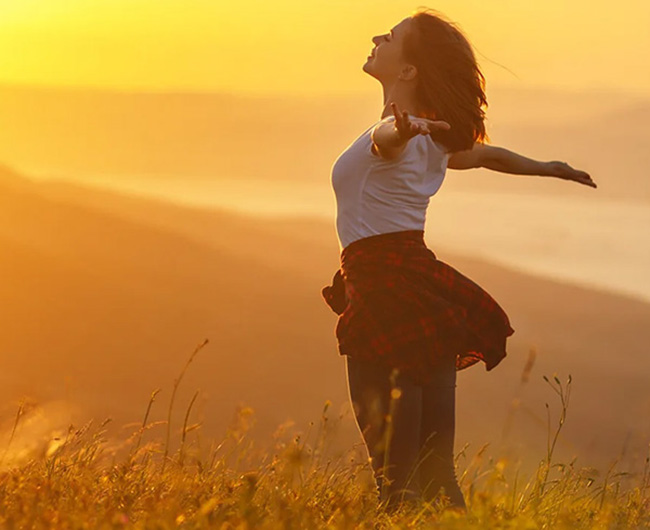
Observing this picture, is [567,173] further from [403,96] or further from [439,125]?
[439,125]

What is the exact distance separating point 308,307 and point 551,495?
246 ft

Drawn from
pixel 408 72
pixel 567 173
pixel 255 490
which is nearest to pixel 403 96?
pixel 408 72

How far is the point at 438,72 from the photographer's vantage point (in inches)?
193

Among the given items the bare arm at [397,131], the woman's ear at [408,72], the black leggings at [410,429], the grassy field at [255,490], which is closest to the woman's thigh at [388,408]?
the black leggings at [410,429]

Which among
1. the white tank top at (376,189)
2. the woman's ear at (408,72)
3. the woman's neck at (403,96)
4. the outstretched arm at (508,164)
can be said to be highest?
the woman's ear at (408,72)

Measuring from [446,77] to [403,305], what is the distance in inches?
40.9

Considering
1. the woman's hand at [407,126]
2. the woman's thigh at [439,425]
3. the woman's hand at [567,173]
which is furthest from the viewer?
the woman's hand at [567,173]

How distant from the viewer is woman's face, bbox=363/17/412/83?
4.97m

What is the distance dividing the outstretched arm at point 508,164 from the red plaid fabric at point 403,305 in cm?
54

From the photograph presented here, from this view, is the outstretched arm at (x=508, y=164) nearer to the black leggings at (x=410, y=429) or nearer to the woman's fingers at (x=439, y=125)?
the woman's fingers at (x=439, y=125)

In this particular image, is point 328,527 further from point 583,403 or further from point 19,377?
point 583,403

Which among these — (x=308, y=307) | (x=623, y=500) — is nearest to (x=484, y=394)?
(x=308, y=307)

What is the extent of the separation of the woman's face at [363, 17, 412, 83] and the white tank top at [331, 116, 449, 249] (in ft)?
0.96

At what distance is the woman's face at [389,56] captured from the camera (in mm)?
4969
